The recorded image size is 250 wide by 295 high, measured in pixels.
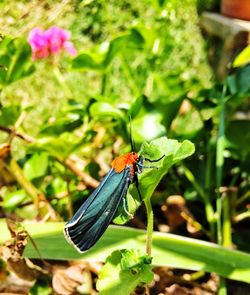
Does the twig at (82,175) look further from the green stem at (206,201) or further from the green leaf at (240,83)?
Answer: the green leaf at (240,83)

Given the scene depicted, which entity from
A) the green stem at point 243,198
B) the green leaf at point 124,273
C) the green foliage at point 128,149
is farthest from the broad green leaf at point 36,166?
the green leaf at point 124,273

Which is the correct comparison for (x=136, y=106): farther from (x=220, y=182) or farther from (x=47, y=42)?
(x=47, y=42)

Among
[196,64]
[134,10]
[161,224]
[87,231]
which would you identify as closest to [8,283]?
[161,224]

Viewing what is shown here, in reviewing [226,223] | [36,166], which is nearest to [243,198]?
[226,223]

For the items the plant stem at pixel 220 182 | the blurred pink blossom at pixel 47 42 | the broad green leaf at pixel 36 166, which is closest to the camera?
the plant stem at pixel 220 182

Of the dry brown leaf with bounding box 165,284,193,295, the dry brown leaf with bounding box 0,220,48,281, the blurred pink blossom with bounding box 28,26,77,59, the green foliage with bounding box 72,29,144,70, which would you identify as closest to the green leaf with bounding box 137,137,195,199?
the dry brown leaf with bounding box 0,220,48,281
